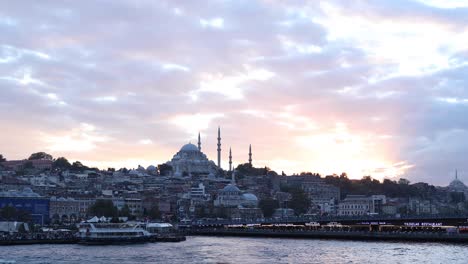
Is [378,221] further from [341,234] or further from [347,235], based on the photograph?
[347,235]

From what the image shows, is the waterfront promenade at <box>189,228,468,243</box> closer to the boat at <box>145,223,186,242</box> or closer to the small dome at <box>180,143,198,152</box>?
the boat at <box>145,223,186,242</box>

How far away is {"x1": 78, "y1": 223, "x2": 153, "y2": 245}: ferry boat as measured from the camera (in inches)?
2657

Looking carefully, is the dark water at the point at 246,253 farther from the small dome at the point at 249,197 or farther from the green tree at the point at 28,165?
the green tree at the point at 28,165

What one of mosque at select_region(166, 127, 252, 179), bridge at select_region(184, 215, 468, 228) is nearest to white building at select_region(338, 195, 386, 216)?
mosque at select_region(166, 127, 252, 179)

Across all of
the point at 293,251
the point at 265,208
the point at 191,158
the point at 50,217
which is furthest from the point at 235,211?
the point at 293,251

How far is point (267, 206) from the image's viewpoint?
132125 millimetres

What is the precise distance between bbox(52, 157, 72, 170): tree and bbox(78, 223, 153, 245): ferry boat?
96597 millimetres

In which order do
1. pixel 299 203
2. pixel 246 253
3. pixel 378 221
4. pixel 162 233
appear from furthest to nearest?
pixel 299 203 < pixel 378 221 < pixel 162 233 < pixel 246 253

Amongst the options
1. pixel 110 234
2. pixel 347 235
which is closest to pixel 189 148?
Answer: pixel 347 235

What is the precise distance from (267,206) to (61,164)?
5450 cm

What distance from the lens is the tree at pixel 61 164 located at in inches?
6511

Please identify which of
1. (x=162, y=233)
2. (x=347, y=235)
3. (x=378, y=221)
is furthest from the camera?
(x=378, y=221)

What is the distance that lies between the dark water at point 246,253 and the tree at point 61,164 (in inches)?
3934

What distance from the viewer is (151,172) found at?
17325 cm
